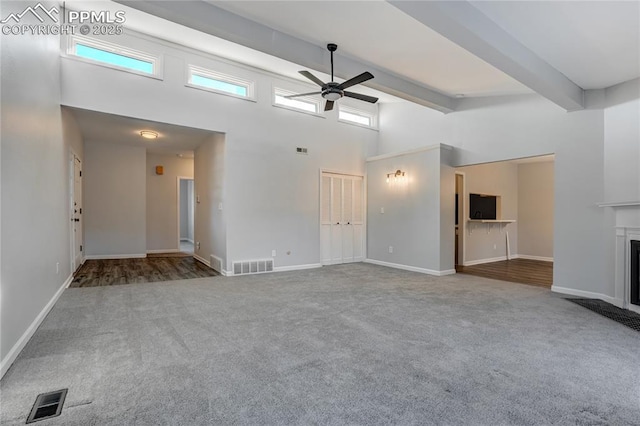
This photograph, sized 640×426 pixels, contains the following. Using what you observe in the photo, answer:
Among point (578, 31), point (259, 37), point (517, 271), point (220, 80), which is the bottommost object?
point (517, 271)

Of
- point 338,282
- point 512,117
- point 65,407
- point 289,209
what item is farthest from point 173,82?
point 512,117

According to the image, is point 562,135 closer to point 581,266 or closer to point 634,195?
point 634,195

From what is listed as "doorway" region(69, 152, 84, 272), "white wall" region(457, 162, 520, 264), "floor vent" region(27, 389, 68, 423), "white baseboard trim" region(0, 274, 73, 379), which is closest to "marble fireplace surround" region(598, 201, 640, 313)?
"white wall" region(457, 162, 520, 264)

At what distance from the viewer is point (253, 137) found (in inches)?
234

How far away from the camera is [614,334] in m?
2.99

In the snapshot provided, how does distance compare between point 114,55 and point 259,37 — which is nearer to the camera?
point 259,37

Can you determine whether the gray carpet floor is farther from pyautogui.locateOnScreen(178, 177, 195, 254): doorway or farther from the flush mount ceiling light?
pyautogui.locateOnScreen(178, 177, 195, 254): doorway

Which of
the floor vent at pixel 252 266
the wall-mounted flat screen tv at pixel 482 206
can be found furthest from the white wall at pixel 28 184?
the wall-mounted flat screen tv at pixel 482 206

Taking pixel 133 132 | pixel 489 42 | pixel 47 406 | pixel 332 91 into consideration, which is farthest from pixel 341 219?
pixel 47 406

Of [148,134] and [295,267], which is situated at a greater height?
[148,134]

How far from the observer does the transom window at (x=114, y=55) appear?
4.57m

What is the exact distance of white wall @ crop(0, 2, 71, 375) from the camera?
90.6 inches

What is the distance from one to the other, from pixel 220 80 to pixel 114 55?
1601 millimetres

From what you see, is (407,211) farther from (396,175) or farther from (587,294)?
(587,294)
